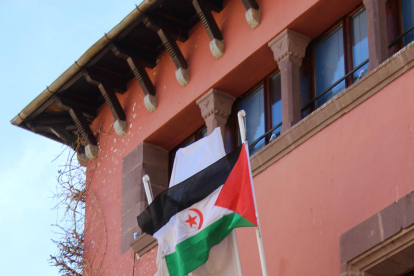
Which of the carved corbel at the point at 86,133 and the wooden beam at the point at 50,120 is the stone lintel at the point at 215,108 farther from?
the wooden beam at the point at 50,120

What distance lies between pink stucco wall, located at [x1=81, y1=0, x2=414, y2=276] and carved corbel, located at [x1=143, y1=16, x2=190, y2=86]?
100 mm

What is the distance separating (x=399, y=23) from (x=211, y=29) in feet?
8.03

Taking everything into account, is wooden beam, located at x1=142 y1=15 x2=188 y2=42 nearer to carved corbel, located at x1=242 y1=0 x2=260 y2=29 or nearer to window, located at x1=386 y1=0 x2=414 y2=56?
carved corbel, located at x1=242 y1=0 x2=260 y2=29

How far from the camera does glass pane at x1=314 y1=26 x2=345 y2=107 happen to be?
9195 mm

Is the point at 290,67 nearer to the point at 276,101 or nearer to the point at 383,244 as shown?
the point at 276,101

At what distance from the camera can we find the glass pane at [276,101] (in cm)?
973

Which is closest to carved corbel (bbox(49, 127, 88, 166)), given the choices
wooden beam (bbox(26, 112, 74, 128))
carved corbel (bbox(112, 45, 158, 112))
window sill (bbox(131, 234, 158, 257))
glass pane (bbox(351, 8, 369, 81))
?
wooden beam (bbox(26, 112, 74, 128))

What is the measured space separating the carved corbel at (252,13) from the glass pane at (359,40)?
1.13 meters

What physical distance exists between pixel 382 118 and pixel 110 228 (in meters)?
4.54

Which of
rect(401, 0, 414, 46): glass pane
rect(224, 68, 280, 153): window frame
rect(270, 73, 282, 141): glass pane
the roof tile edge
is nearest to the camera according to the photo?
rect(401, 0, 414, 46): glass pane

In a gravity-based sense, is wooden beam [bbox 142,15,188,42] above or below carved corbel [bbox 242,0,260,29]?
above

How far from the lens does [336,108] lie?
8.39 meters

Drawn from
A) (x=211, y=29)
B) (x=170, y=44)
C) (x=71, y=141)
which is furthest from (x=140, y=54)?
(x=71, y=141)

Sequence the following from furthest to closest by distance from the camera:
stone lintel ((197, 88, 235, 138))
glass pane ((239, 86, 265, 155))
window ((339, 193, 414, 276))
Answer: stone lintel ((197, 88, 235, 138)), glass pane ((239, 86, 265, 155)), window ((339, 193, 414, 276))
